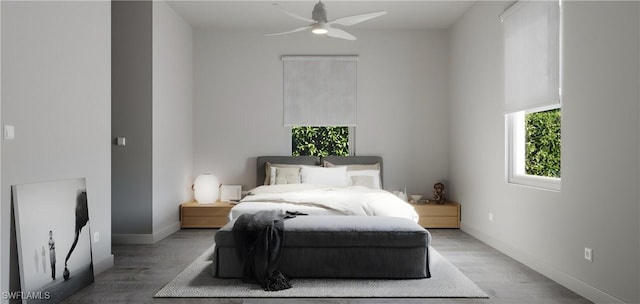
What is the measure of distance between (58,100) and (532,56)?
3916 millimetres

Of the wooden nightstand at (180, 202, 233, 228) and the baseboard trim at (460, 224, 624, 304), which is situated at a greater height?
the wooden nightstand at (180, 202, 233, 228)

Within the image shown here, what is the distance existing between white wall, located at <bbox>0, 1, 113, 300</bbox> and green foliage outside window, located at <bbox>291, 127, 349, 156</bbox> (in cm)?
317

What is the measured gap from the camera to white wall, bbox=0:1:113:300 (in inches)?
112

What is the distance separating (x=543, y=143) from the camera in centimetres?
412

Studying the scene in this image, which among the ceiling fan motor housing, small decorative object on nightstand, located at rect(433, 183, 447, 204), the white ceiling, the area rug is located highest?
the white ceiling

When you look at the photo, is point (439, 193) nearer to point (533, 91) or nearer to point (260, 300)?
point (533, 91)

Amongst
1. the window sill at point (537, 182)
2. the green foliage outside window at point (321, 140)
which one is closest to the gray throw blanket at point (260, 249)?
the window sill at point (537, 182)

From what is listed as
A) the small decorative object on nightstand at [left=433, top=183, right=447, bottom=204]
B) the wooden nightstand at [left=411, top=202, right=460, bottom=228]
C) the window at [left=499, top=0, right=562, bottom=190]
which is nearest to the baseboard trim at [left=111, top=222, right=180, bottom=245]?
the wooden nightstand at [left=411, top=202, right=460, bottom=228]

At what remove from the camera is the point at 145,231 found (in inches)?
208

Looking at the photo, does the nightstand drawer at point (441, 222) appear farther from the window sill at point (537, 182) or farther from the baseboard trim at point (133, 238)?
the baseboard trim at point (133, 238)

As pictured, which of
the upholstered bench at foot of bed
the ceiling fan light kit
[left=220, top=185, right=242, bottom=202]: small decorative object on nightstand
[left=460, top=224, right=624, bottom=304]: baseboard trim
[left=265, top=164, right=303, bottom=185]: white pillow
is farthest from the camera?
[left=220, top=185, right=242, bottom=202]: small decorative object on nightstand

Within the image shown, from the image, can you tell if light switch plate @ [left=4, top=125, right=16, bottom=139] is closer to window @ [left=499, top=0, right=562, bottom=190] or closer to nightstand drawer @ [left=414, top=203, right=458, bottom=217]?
window @ [left=499, top=0, right=562, bottom=190]

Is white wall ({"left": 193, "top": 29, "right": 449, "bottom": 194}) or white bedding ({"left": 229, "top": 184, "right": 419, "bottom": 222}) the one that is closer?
white bedding ({"left": 229, "top": 184, "right": 419, "bottom": 222})

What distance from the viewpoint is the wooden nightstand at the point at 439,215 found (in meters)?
6.13
